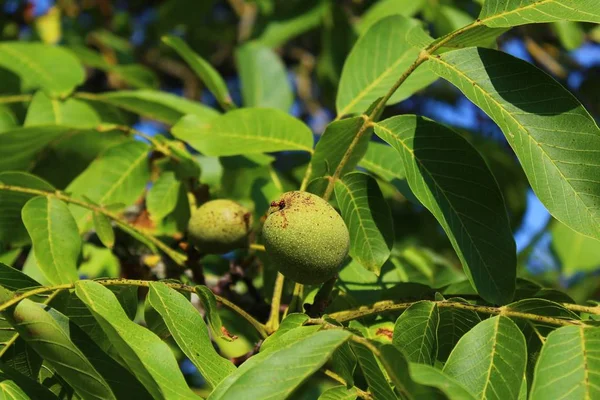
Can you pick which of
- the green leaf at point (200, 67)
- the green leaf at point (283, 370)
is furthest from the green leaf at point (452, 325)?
the green leaf at point (200, 67)

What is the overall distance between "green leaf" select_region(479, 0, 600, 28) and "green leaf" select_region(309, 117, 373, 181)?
1.15 ft

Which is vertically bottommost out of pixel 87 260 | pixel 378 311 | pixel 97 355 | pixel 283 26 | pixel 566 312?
pixel 87 260

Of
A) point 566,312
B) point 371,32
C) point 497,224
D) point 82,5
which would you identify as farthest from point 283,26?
point 566,312

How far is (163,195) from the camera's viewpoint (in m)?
2.15

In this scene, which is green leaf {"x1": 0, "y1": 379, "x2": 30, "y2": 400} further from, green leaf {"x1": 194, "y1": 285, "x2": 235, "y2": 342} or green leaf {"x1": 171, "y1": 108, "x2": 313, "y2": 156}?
green leaf {"x1": 171, "y1": 108, "x2": 313, "y2": 156}

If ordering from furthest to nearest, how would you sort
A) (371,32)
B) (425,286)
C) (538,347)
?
1. (371,32)
2. (425,286)
3. (538,347)

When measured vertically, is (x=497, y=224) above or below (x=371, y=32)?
below

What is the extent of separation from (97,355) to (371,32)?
126cm

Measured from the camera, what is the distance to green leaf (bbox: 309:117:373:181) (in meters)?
1.59

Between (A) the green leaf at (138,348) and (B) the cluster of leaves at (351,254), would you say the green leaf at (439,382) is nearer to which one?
(B) the cluster of leaves at (351,254)

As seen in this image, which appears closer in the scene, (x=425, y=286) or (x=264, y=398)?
(x=264, y=398)

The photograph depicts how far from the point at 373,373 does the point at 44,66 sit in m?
1.78

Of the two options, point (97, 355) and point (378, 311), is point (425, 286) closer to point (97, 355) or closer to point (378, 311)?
point (378, 311)

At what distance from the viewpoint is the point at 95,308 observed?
1234 millimetres
